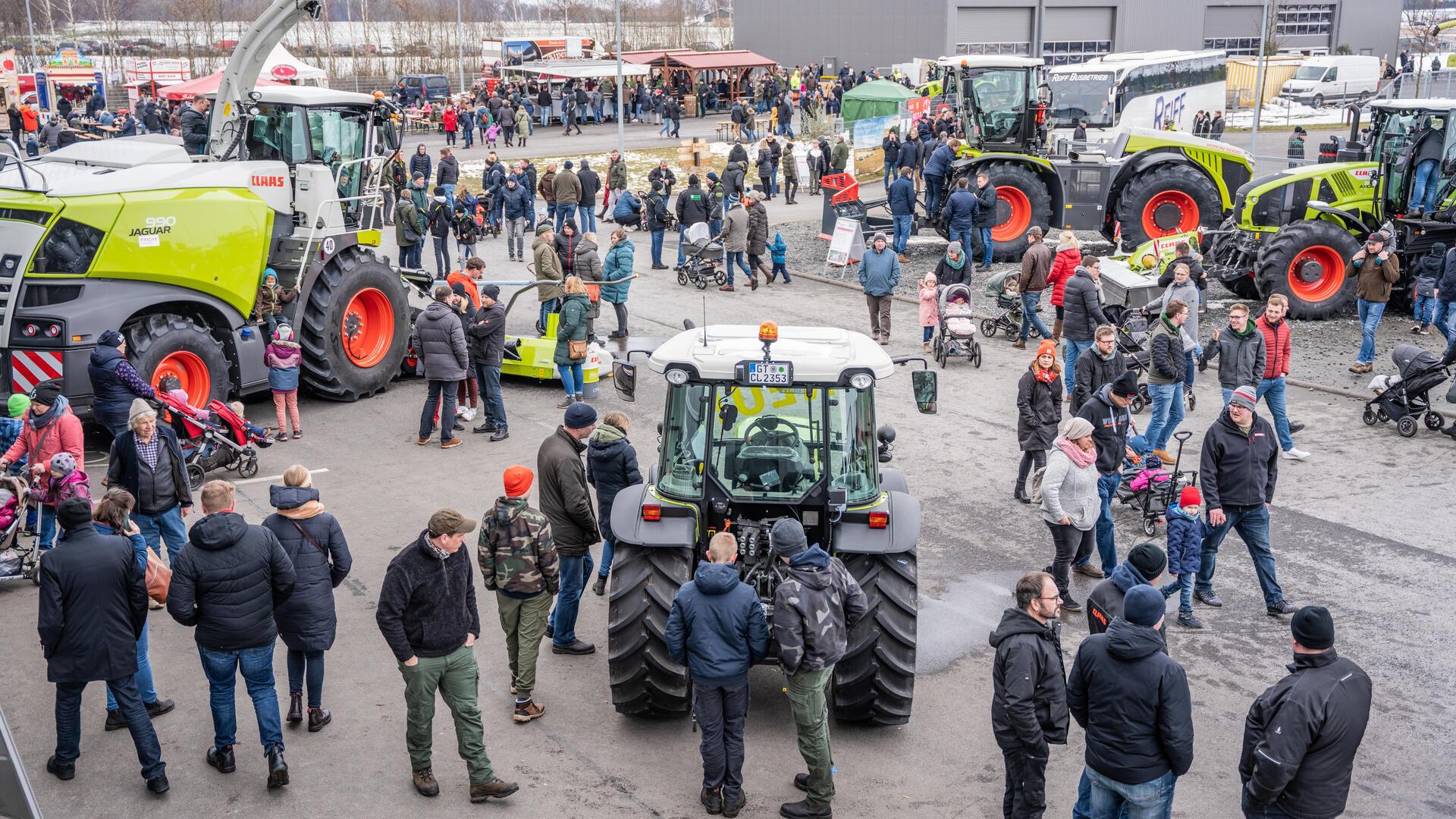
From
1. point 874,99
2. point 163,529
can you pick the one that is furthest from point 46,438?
point 874,99

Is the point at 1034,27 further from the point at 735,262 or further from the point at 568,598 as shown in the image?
the point at 568,598

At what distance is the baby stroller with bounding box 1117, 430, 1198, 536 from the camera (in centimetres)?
1007

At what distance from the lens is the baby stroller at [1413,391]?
40.4ft

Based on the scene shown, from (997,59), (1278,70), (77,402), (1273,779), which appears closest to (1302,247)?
(997,59)

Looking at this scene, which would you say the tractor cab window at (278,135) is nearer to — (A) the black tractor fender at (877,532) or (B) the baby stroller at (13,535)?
(B) the baby stroller at (13,535)

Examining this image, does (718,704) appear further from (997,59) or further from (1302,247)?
(997,59)

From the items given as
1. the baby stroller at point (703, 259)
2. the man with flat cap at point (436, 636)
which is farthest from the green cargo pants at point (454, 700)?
the baby stroller at point (703, 259)

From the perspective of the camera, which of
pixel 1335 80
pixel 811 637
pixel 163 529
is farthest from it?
pixel 1335 80

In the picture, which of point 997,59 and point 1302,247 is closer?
point 1302,247

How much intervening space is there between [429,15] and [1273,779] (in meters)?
65.5

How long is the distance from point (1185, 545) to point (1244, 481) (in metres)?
0.57

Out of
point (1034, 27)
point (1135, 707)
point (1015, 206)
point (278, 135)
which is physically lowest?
point (1135, 707)

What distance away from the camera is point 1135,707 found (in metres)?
5.45

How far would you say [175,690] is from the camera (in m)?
7.53
